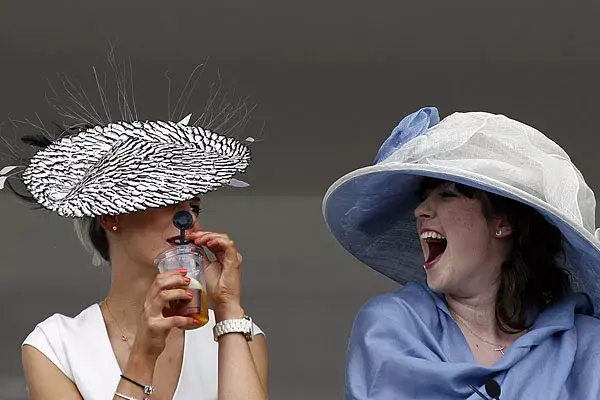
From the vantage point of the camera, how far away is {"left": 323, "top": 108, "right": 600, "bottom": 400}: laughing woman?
106 inches

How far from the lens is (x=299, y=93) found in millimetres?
3848

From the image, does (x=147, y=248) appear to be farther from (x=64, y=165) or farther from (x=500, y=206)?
(x=500, y=206)

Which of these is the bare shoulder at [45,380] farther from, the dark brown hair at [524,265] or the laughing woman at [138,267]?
the dark brown hair at [524,265]

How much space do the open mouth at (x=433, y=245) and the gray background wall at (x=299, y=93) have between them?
1.01m

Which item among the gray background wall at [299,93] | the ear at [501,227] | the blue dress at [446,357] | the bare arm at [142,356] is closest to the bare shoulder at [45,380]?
the bare arm at [142,356]

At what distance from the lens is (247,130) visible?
3.83 meters

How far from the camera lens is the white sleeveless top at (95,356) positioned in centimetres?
279

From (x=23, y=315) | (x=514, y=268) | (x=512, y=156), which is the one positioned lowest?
(x=23, y=315)

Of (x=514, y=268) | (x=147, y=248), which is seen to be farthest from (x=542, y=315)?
(x=147, y=248)

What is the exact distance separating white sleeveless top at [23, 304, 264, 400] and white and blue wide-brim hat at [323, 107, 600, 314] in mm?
324

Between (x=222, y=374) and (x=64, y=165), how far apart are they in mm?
433

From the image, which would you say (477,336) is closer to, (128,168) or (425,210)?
(425,210)

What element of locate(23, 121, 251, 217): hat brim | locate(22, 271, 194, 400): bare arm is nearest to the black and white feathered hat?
locate(23, 121, 251, 217): hat brim

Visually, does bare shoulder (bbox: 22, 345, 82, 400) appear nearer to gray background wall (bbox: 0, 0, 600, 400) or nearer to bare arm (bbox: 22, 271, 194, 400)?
bare arm (bbox: 22, 271, 194, 400)
